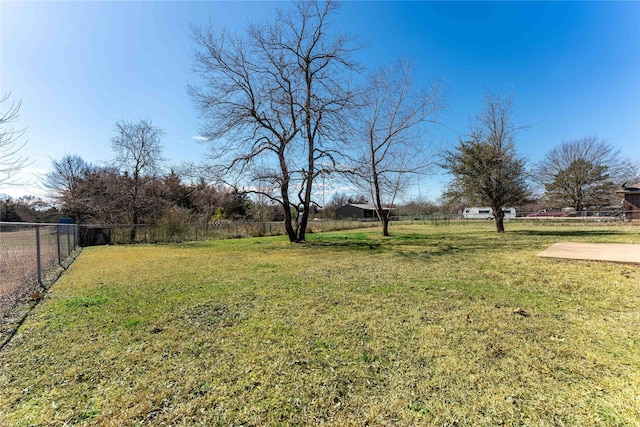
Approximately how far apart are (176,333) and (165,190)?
23644mm

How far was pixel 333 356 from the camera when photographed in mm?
2490

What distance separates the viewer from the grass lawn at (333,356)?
1785mm

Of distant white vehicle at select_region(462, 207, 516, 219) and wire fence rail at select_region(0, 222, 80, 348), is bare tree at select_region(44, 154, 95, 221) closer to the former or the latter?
wire fence rail at select_region(0, 222, 80, 348)

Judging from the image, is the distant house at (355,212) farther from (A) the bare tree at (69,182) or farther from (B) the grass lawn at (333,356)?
(B) the grass lawn at (333,356)

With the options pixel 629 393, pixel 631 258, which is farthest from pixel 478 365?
pixel 631 258

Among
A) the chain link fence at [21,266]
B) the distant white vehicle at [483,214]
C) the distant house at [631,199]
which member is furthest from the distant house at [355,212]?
the chain link fence at [21,266]

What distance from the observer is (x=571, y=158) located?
31.6 meters

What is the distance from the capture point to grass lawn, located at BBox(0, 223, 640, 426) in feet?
5.86

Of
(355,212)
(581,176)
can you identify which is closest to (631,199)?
(581,176)

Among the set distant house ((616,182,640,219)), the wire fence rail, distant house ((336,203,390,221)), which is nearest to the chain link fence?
the wire fence rail

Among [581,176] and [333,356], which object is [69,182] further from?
[581,176]

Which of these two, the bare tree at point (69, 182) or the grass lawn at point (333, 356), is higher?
the bare tree at point (69, 182)

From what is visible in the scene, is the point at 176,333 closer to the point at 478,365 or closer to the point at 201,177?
the point at 478,365

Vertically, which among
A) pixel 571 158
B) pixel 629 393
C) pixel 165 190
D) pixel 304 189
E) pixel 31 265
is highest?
pixel 571 158
